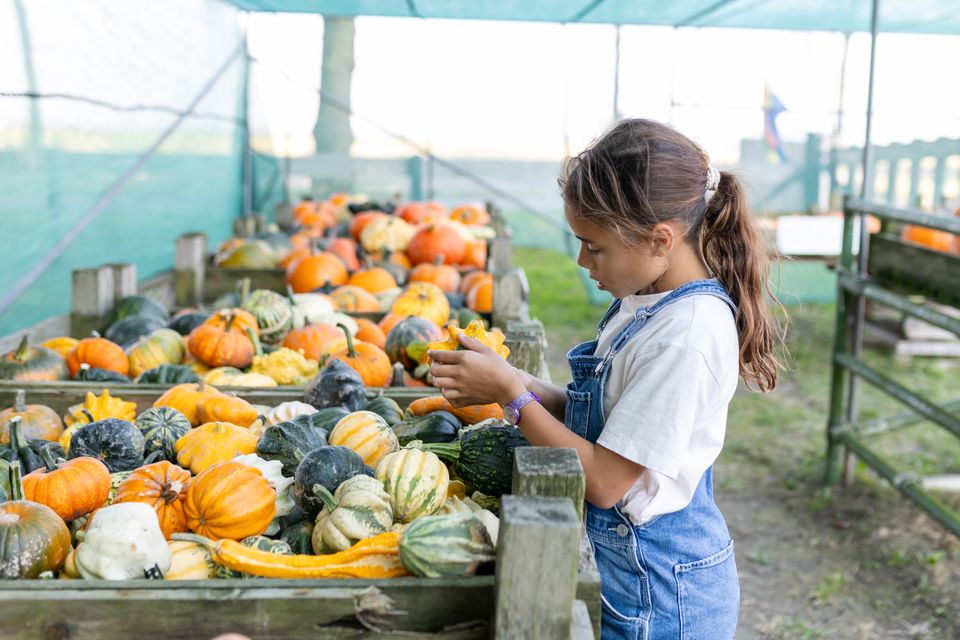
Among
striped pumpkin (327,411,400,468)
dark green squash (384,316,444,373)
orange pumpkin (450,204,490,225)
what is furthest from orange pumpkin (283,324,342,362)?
orange pumpkin (450,204,490,225)

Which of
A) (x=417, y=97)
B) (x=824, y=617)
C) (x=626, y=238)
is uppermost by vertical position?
(x=417, y=97)

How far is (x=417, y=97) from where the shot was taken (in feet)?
38.0

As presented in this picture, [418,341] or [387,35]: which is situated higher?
[387,35]

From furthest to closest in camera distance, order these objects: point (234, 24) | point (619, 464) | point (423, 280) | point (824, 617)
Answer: point (234, 24) < point (423, 280) < point (824, 617) < point (619, 464)

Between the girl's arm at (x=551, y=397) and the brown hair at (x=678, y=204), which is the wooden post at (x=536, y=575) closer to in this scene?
the brown hair at (x=678, y=204)

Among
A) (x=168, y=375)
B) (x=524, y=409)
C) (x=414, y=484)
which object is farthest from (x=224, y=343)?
(x=524, y=409)

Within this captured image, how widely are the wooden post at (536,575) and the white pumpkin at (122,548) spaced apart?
813mm

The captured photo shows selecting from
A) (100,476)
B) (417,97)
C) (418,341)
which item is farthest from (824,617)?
(417,97)

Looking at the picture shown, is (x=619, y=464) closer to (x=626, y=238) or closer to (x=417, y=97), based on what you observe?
(x=626, y=238)

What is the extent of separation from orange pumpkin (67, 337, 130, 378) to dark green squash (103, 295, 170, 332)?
1.83ft

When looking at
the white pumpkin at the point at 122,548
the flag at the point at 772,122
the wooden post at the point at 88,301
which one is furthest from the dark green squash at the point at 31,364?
the flag at the point at 772,122

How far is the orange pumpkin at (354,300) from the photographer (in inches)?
186

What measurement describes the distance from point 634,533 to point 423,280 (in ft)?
11.4

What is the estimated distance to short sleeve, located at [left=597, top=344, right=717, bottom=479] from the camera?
1776 millimetres
